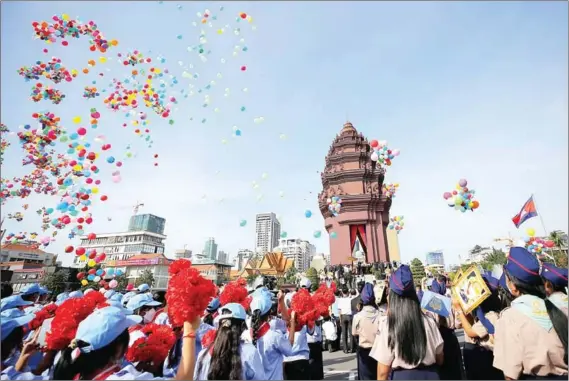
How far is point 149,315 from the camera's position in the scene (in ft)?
15.3

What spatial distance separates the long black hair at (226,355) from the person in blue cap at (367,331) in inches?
101

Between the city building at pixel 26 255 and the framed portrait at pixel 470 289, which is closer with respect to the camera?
the framed portrait at pixel 470 289

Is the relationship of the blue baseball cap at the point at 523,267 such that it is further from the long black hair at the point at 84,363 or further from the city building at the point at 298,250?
the city building at the point at 298,250

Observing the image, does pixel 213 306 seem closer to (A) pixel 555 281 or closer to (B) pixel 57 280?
(A) pixel 555 281

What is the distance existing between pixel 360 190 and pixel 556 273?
2382 centimetres

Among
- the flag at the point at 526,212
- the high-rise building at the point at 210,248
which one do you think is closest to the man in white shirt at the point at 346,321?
the flag at the point at 526,212

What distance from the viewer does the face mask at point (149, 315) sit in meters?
4.58

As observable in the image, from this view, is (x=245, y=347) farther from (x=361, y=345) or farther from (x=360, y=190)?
(x=360, y=190)

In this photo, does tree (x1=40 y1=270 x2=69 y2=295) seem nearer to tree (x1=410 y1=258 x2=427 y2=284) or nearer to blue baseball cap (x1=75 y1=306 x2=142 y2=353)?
blue baseball cap (x1=75 y1=306 x2=142 y2=353)

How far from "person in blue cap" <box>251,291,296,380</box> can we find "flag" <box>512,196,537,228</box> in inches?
687

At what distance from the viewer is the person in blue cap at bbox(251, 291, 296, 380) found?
132 inches

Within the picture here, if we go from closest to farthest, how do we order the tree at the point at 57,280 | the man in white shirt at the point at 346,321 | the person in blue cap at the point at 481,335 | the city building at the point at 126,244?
1. the person in blue cap at the point at 481,335
2. the man in white shirt at the point at 346,321
3. the tree at the point at 57,280
4. the city building at the point at 126,244

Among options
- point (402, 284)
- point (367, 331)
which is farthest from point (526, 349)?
point (367, 331)

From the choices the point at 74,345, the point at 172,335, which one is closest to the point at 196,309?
the point at 74,345
